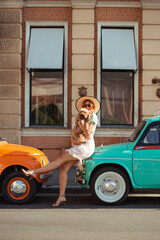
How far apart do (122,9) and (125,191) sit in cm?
818

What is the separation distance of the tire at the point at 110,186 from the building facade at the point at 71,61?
6.06m

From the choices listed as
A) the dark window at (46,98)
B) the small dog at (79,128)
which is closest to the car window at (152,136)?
the small dog at (79,128)

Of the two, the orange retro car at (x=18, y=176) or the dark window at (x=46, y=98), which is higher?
the dark window at (x=46, y=98)

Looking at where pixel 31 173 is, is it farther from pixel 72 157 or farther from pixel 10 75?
pixel 10 75

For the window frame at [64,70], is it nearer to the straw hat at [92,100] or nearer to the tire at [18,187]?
the straw hat at [92,100]

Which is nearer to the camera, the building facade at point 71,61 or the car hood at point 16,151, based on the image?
the car hood at point 16,151

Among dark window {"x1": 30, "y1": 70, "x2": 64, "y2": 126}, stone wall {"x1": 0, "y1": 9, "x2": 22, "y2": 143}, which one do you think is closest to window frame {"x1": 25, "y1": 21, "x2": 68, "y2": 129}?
dark window {"x1": 30, "y1": 70, "x2": 64, "y2": 126}

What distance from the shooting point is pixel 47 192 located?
9180 mm

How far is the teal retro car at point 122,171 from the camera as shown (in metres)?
7.50

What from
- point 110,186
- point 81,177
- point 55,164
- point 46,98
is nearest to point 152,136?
point 110,186

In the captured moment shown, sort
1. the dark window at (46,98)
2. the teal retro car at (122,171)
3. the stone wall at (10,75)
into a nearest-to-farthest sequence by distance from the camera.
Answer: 1. the teal retro car at (122,171)
2. the stone wall at (10,75)
3. the dark window at (46,98)
